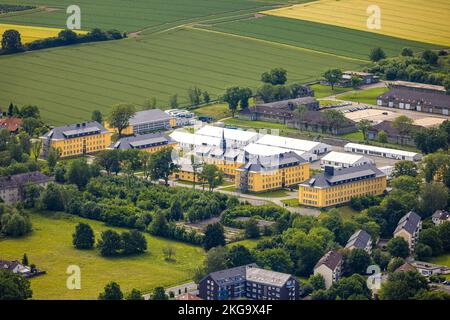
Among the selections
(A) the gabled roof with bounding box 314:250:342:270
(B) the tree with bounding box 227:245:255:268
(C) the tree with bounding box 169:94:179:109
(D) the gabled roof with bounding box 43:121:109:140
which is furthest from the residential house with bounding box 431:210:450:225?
(C) the tree with bounding box 169:94:179:109

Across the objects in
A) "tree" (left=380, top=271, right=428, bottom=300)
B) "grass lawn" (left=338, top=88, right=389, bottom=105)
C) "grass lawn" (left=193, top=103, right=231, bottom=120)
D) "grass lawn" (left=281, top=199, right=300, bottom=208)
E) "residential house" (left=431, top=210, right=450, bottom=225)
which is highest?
"tree" (left=380, top=271, right=428, bottom=300)

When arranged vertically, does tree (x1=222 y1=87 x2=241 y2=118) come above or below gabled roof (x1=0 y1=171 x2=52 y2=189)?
below

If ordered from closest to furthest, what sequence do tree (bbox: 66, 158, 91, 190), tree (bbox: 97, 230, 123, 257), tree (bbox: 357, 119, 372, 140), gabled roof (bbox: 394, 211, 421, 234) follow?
tree (bbox: 97, 230, 123, 257) < gabled roof (bbox: 394, 211, 421, 234) < tree (bbox: 66, 158, 91, 190) < tree (bbox: 357, 119, 372, 140)

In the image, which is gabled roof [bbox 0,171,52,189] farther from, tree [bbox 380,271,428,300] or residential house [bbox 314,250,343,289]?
tree [bbox 380,271,428,300]

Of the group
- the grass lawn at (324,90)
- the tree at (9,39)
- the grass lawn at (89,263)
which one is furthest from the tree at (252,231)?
the tree at (9,39)

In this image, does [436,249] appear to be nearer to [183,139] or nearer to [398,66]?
[183,139]

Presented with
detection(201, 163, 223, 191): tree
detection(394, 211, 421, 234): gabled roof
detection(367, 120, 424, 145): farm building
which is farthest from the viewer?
detection(367, 120, 424, 145): farm building

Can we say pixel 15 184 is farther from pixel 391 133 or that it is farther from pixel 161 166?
pixel 391 133
